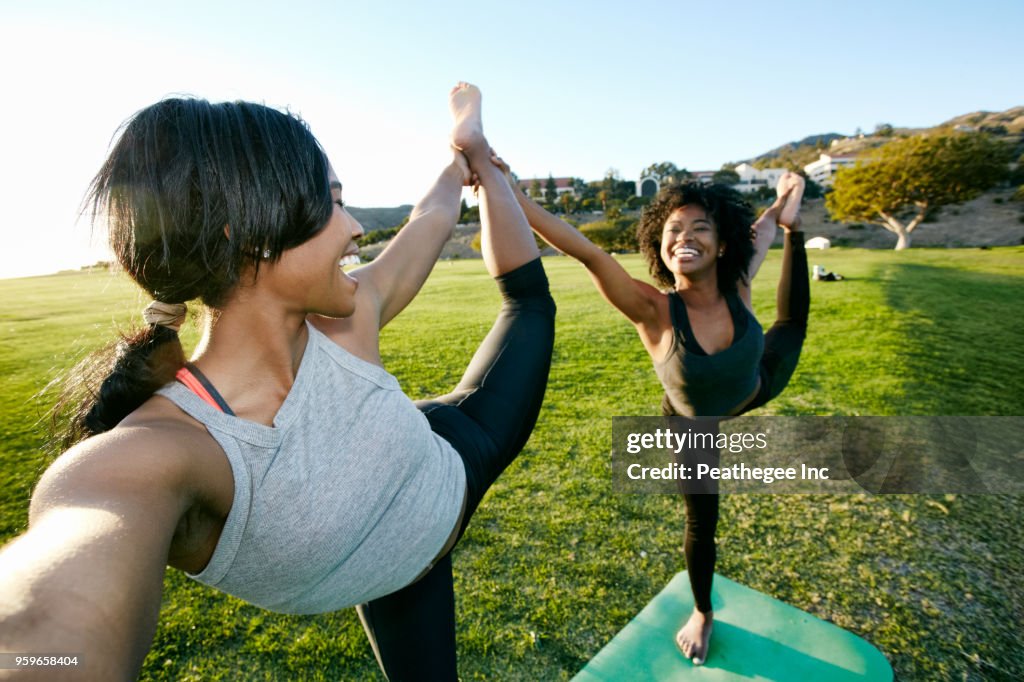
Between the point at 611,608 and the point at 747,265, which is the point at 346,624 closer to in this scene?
the point at 611,608

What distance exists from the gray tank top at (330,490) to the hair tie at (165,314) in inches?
11.3

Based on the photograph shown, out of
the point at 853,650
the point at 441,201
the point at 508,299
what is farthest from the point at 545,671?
the point at 441,201

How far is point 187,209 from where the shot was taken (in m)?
1.04

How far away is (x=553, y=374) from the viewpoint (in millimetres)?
7270

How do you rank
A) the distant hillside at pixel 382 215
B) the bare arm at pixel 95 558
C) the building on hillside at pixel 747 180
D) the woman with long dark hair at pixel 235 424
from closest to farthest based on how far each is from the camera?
the bare arm at pixel 95 558, the woman with long dark hair at pixel 235 424, the building on hillside at pixel 747 180, the distant hillside at pixel 382 215

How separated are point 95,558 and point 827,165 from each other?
11452 centimetres

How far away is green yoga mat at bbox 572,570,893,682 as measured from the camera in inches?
95.0

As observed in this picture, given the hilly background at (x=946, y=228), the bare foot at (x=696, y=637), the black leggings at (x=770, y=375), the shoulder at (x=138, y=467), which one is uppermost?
the shoulder at (x=138, y=467)

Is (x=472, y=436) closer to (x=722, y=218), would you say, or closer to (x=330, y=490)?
(x=330, y=490)

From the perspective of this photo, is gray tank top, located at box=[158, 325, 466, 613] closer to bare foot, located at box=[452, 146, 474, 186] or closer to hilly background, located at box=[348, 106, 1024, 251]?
bare foot, located at box=[452, 146, 474, 186]

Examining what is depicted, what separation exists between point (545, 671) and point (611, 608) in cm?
→ 58

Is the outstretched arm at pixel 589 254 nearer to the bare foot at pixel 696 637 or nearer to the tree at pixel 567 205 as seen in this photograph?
the bare foot at pixel 696 637

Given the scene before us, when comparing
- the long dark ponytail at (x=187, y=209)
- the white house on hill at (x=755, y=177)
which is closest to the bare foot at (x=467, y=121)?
the long dark ponytail at (x=187, y=209)

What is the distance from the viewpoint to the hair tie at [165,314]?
4.12 ft
